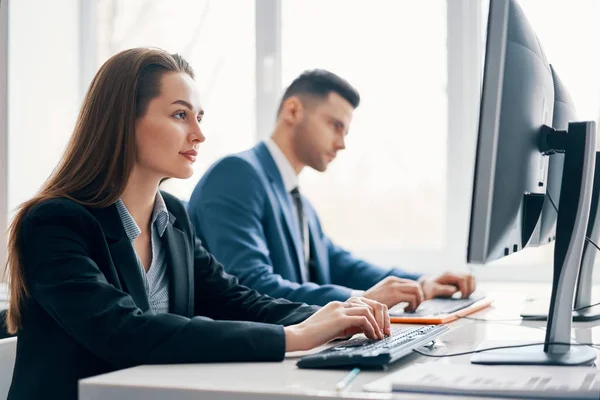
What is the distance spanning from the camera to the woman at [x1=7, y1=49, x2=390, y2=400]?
3.70ft

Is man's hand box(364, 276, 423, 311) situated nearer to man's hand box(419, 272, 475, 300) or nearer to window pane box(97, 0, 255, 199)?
man's hand box(419, 272, 475, 300)

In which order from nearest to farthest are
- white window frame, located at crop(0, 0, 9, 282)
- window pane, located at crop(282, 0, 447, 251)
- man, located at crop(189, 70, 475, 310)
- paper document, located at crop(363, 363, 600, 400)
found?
paper document, located at crop(363, 363, 600, 400)
man, located at crop(189, 70, 475, 310)
window pane, located at crop(282, 0, 447, 251)
white window frame, located at crop(0, 0, 9, 282)

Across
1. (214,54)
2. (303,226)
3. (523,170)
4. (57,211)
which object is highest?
Result: (214,54)

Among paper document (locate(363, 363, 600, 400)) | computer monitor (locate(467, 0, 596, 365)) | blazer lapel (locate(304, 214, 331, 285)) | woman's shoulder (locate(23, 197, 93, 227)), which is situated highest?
computer monitor (locate(467, 0, 596, 365))

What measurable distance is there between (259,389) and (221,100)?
2649 mm

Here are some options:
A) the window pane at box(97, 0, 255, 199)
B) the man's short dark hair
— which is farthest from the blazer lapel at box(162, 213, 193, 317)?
the window pane at box(97, 0, 255, 199)

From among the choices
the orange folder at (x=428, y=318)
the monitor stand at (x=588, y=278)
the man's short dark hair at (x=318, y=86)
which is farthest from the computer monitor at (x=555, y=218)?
the man's short dark hair at (x=318, y=86)

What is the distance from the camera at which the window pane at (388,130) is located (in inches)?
123

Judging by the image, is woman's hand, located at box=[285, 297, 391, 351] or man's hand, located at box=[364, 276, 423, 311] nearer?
woman's hand, located at box=[285, 297, 391, 351]

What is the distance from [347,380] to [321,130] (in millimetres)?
1811

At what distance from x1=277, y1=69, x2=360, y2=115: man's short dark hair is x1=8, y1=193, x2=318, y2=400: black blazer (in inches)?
50.1

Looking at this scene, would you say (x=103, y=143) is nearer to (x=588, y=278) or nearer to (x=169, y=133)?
(x=169, y=133)

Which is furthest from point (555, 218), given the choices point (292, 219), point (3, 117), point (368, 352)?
point (3, 117)

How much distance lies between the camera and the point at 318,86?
2732mm
